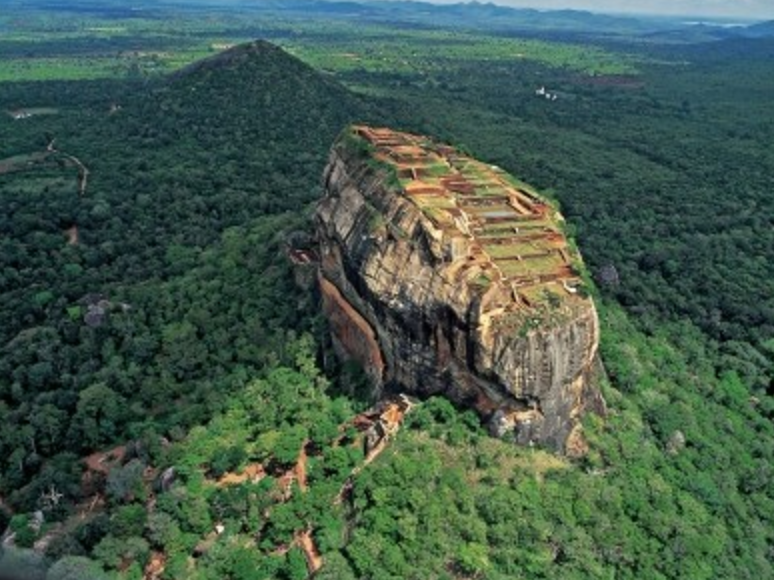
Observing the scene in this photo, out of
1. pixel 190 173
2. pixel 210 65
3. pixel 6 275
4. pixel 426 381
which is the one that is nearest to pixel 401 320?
pixel 426 381

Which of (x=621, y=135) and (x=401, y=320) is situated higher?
(x=401, y=320)

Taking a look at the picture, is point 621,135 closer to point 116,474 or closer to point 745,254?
point 745,254

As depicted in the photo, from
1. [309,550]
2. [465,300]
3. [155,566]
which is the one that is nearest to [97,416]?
[155,566]

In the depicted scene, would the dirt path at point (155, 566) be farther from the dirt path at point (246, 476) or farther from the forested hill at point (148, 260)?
the forested hill at point (148, 260)

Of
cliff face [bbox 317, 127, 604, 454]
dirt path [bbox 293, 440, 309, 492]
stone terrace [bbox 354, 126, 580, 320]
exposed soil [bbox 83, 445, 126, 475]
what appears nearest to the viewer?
cliff face [bbox 317, 127, 604, 454]

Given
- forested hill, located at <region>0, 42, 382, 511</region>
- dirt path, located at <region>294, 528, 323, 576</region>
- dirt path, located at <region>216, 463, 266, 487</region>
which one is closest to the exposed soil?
forested hill, located at <region>0, 42, 382, 511</region>

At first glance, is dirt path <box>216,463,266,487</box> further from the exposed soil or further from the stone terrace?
the stone terrace
